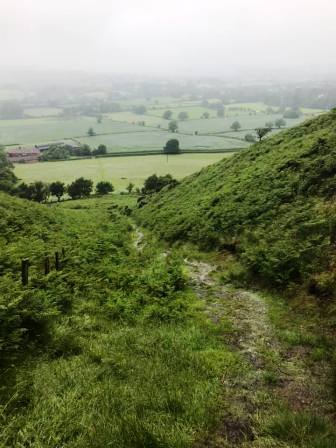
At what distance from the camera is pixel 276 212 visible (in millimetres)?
22531

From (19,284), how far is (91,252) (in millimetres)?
11052

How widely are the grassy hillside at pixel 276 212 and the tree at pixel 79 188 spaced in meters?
53.7

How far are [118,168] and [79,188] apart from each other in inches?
1235

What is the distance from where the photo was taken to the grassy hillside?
16297 millimetres

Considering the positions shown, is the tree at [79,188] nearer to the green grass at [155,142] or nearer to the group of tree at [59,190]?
the group of tree at [59,190]

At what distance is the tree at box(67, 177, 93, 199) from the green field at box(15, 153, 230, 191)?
7.83 metres

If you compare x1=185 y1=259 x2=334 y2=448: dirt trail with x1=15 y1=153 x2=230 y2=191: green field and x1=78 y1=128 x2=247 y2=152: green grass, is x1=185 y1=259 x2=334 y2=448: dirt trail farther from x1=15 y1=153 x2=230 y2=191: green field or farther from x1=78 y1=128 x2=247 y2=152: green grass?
x1=78 y1=128 x2=247 y2=152: green grass

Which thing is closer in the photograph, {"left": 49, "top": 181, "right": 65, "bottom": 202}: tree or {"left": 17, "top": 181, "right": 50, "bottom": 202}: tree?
{"left": 17, "top": 181, "right": 50, "bottom": 202}: tree

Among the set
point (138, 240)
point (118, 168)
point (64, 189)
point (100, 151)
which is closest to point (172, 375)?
point (138, 240)

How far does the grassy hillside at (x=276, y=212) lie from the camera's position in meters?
16.3

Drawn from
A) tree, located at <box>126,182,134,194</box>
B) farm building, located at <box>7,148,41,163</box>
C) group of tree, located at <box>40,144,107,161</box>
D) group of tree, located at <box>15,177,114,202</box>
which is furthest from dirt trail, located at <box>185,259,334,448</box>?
farm building, located at <box>7,148,41,163</box>

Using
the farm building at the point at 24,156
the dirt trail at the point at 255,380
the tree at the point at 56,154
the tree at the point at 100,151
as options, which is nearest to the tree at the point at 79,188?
the tree at the point at 100,151

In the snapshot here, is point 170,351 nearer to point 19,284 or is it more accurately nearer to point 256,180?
point 19,284

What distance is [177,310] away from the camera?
48.2 ft
